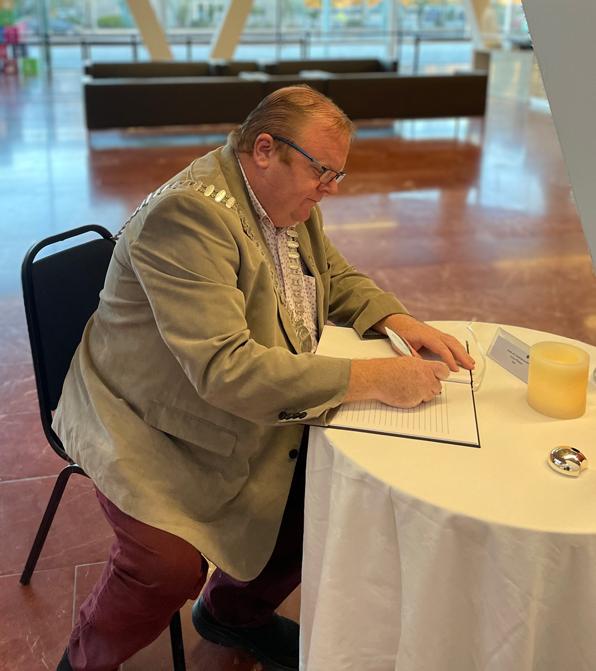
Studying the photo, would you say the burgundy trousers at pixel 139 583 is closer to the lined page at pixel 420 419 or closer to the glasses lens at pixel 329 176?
the lined page at pixel 420 419

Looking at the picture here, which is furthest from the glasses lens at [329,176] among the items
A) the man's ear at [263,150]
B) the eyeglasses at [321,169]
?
the man's ear at [263,150]

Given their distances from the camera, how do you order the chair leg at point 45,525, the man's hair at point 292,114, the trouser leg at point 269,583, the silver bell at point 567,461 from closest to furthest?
1. the silver bell at point 567,461
2. the man's hair at point 292,114
3. the trouser leg at point 269,583
4. the chair leg at point 45,525

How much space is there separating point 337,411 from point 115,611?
0.60 m

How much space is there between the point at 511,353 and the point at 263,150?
0.71 m

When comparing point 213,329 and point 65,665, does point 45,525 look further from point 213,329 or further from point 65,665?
point 213,329

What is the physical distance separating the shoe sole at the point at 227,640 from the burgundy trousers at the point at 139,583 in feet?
0.71

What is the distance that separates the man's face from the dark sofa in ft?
22.5

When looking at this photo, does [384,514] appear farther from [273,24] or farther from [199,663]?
[273,24]

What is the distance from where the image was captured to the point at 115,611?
1569 millimetres

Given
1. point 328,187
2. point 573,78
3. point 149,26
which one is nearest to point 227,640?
point 328,187

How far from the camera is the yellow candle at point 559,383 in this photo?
1.49 m

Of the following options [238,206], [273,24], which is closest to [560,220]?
[238,206]

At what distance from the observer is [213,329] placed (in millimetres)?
1439

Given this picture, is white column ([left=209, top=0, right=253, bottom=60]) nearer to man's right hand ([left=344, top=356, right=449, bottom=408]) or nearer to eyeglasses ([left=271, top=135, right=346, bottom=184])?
eyeglasses ([left=271, top=135, right=346, bottom=184])
